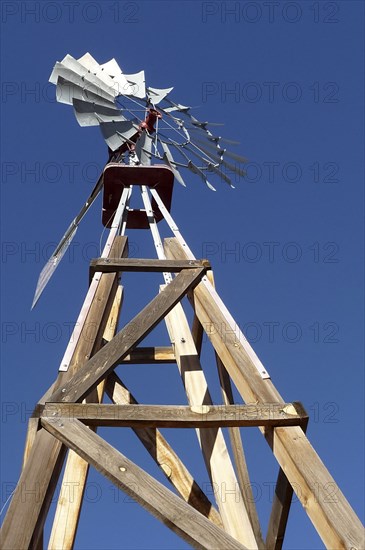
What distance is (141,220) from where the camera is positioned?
552cm

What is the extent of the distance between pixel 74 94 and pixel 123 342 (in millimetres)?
2870

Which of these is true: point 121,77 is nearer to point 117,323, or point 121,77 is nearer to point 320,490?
point 117,323

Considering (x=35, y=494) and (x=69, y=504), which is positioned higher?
(x=35, y=494)

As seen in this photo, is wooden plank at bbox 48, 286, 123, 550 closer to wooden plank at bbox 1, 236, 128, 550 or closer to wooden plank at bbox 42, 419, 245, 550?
wooden plank at bbox 1, 236, 128, 550

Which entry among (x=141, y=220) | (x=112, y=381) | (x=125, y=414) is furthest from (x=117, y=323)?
(x=125, y=414)

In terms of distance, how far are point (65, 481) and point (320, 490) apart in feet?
5.74

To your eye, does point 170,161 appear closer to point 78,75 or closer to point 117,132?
point 117,132

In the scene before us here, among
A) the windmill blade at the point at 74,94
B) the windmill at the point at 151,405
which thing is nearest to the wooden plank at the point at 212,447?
the windmill at the point at 151,405

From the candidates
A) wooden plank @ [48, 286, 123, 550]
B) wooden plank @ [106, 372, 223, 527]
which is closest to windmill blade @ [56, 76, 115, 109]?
wooden plank @ [106, 372, 223, 527]

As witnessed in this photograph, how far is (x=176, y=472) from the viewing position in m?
4.16

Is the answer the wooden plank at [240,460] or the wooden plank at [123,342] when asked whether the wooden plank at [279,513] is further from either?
the wooden plank at [123,342]

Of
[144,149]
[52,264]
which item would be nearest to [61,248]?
[52,264]

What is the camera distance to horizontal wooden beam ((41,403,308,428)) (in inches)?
118

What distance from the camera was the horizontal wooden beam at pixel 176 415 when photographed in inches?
118
